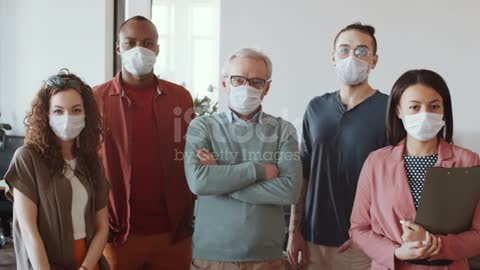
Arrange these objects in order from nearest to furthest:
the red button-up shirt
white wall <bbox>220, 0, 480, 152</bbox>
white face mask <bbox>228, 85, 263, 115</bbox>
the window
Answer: white face mask <bbox>228, 85, 263, 115</bbox> < the red button-up shirt < white wall <bbox>220, 0, 480, 152</bbox> < the window

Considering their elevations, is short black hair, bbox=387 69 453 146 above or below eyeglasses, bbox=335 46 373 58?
below

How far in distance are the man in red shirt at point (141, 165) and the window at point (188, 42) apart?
8.60 ft

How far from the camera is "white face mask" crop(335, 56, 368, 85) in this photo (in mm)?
2244

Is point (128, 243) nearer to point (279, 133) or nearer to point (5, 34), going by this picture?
point (279, 133)

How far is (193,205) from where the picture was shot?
2.48 m

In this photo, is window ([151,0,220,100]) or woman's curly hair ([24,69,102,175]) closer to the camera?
woman's curly hair ([24,69,102,175])

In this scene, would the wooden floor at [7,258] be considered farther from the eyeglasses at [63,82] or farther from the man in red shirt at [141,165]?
the eyeglasses at [63,82]

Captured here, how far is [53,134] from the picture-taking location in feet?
6.32

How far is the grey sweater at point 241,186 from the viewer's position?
1915mm

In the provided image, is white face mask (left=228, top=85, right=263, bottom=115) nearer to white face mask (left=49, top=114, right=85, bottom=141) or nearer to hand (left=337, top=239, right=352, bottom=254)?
white face mask (left=49, top=114, right=85, bottom=141)

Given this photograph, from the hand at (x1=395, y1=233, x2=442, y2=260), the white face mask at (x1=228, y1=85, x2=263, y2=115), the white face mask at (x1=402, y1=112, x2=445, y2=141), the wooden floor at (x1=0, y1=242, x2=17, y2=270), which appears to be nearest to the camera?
the hand at (x1=395, y1=233, x2=442, y2=260)

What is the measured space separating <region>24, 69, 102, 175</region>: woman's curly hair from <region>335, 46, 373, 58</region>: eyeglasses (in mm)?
1135

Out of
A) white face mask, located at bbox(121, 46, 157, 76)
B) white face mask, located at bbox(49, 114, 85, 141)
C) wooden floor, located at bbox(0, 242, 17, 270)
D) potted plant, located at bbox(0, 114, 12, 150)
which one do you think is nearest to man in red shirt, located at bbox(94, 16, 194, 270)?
white face mask, located at bbox(121, 46, 157, 76)

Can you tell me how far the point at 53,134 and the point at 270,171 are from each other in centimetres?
87
